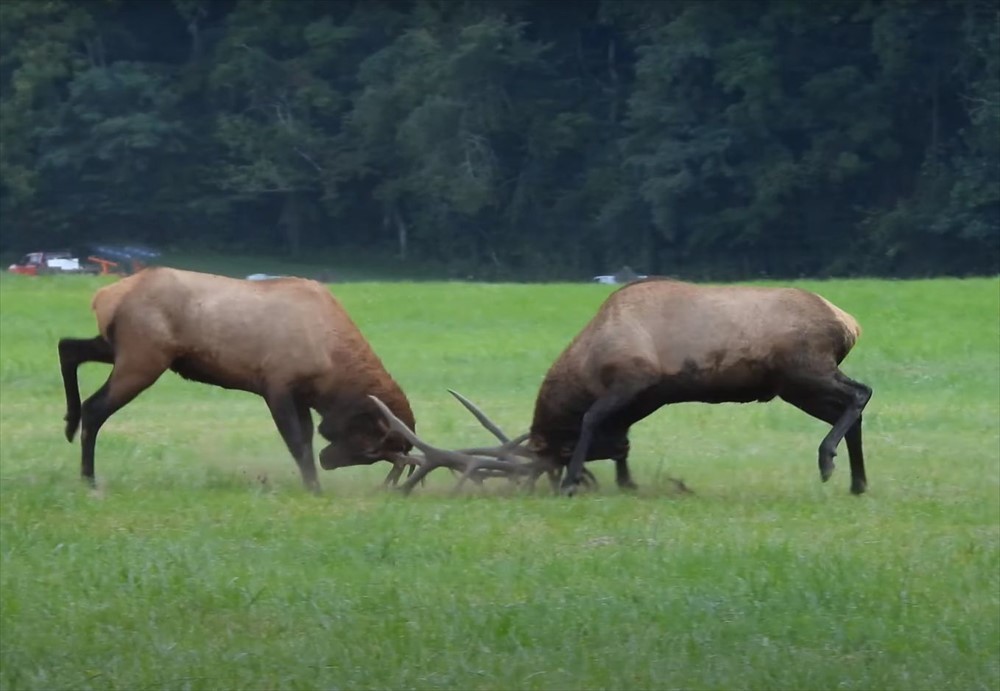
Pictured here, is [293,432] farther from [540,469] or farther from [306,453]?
[540,469]

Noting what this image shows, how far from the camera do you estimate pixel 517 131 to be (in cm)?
5384

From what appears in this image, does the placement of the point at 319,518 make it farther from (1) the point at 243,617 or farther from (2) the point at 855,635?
(2) the point at 855,635

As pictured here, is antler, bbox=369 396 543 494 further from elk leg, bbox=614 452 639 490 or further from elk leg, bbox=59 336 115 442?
elk leg, bbox=59 336 115 442

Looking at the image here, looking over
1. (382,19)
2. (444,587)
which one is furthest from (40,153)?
(444,587)

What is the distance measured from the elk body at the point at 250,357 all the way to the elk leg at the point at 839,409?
8.77ft

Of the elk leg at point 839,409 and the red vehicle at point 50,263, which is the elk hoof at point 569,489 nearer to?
the elk leg at point 839,409

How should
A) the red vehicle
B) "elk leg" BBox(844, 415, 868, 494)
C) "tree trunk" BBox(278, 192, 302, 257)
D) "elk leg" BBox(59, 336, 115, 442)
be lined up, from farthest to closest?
1. "tree trunk" BBox(278, 192, 302, 257)
2. the red vehicle
3. "elk leg" BBox(59, 336, 115, 442)
4. "elk leg" BBox(844, 415, 868, 494)

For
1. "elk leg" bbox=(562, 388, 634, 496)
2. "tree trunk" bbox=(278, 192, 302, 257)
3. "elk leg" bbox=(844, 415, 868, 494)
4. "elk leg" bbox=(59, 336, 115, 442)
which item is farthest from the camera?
"tree trunk" bbox=(278, 192, 302, 257)

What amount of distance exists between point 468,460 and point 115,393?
A: 7.67ft

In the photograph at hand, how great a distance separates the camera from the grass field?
720cm

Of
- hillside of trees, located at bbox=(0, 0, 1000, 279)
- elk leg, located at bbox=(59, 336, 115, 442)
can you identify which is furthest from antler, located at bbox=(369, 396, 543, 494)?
hillside of trees, located at bbox=(0, 0, 1000, 279)

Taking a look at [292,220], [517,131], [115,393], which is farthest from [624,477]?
[292,220]

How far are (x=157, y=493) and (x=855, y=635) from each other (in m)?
5.37

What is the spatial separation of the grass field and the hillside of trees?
106 feet
